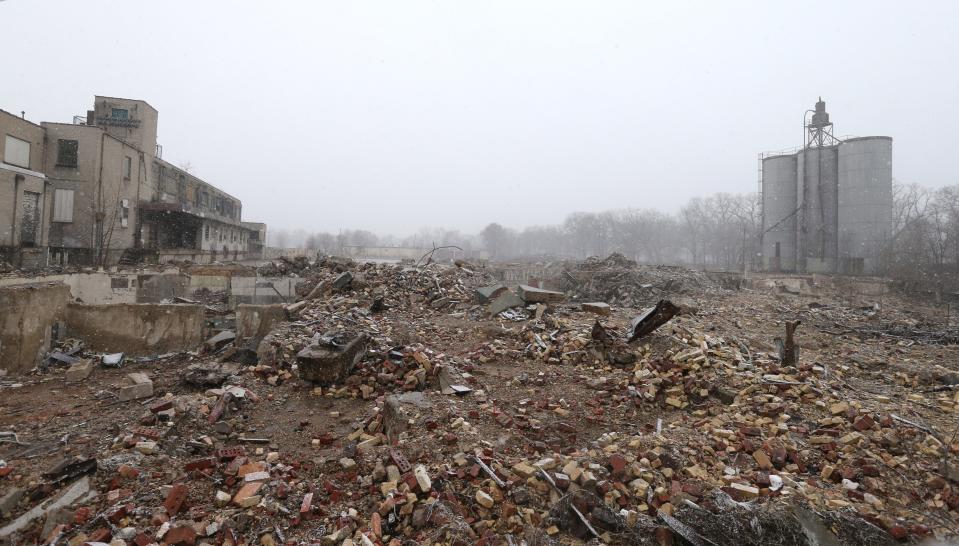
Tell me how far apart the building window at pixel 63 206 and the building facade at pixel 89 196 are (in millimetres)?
28

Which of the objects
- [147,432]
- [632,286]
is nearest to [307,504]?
[147,432]

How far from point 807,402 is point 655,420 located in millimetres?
1807

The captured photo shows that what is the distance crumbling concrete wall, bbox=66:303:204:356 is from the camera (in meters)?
8.00

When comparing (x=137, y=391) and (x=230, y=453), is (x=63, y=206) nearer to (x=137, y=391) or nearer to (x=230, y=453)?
(x=137, y=391)

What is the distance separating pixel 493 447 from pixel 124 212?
2565 centimetres

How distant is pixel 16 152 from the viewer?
18469 mm

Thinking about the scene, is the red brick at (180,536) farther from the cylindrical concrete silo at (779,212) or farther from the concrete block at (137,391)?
the cylindrical concrete silo at (779,212)

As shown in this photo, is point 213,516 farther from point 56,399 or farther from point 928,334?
point 928,334

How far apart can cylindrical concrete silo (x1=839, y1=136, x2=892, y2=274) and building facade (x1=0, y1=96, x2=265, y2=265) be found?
40.2 meters

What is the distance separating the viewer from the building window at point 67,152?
20016 mm

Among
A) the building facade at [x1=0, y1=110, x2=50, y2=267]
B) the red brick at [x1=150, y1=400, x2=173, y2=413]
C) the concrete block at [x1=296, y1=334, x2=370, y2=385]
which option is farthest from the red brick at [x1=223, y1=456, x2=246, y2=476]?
the building facade at [x1=0, y1=110, x2=50, y2=267]

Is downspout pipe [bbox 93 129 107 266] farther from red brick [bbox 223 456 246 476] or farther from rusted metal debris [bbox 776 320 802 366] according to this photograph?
rusted metal debris [bbox 776 320 802 366]

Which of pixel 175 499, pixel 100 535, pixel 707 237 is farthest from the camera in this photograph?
pixel 707 237

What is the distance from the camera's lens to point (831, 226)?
29.0 m
